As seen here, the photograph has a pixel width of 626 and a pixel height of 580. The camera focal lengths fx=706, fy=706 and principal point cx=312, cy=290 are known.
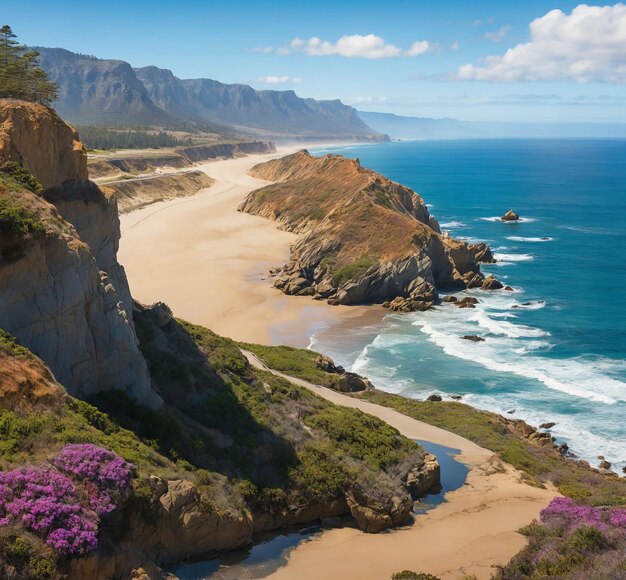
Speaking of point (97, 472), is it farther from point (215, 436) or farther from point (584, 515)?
point (584, 515)

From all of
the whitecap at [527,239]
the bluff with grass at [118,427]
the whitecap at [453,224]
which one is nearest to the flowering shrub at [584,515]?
the bluff with grass at [118,427]

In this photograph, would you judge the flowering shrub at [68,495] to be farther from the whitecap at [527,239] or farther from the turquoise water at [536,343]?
the whitecap at [527,239]

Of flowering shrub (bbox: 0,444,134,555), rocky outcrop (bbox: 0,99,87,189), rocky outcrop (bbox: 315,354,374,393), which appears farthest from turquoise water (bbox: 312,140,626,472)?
flowering shrub (bbox: 0,444,134,555)

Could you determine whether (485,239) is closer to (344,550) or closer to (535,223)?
(535,223)

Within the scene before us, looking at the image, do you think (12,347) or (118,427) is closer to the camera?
(12,347)

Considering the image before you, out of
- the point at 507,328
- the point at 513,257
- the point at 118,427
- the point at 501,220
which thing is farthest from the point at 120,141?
the point at 118,427

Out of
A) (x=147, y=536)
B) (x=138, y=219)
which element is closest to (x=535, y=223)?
(x=138, y=219)

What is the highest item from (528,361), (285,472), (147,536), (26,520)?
(26,520)
